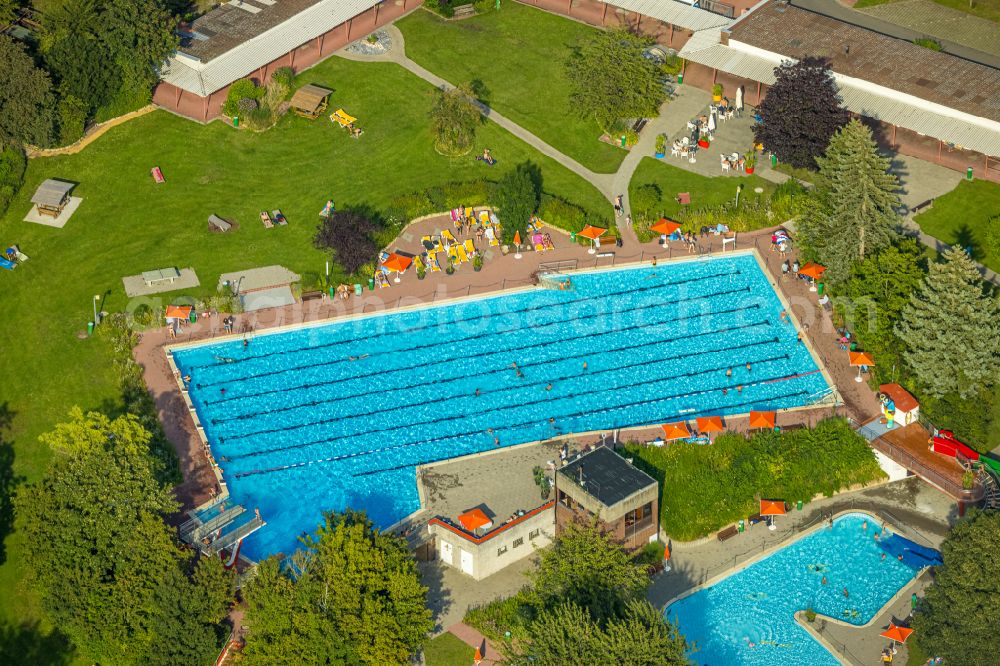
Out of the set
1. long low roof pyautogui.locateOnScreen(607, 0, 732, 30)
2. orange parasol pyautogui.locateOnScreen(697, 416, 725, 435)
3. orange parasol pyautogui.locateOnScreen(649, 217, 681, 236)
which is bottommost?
orange parasol pyautogui.locateOnScreen(697, 416, 725, 435)

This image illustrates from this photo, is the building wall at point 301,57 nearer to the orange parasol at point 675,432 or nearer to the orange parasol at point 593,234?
the orange parasol at point 593,234

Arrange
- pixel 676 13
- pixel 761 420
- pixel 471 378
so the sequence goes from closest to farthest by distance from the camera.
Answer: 1. pixel 761 420
2. pixel 471 378
3. pixel 676 13

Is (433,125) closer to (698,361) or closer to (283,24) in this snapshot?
(283,24)

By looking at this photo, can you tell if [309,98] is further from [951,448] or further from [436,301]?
[951,448]

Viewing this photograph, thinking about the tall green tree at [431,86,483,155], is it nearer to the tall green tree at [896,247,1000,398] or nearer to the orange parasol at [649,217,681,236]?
the orange parasol at [649,217,681,236]

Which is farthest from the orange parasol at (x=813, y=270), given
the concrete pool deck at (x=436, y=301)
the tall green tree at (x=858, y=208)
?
the concrete pool deck at (x=436, y=301)

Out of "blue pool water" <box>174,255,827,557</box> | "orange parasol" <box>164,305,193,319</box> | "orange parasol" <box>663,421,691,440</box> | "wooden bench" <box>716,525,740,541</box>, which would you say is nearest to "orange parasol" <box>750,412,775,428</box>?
"blue pool water" <box>174,255,827,557</box>

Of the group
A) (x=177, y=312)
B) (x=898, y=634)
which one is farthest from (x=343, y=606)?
(x=898, y=634)
